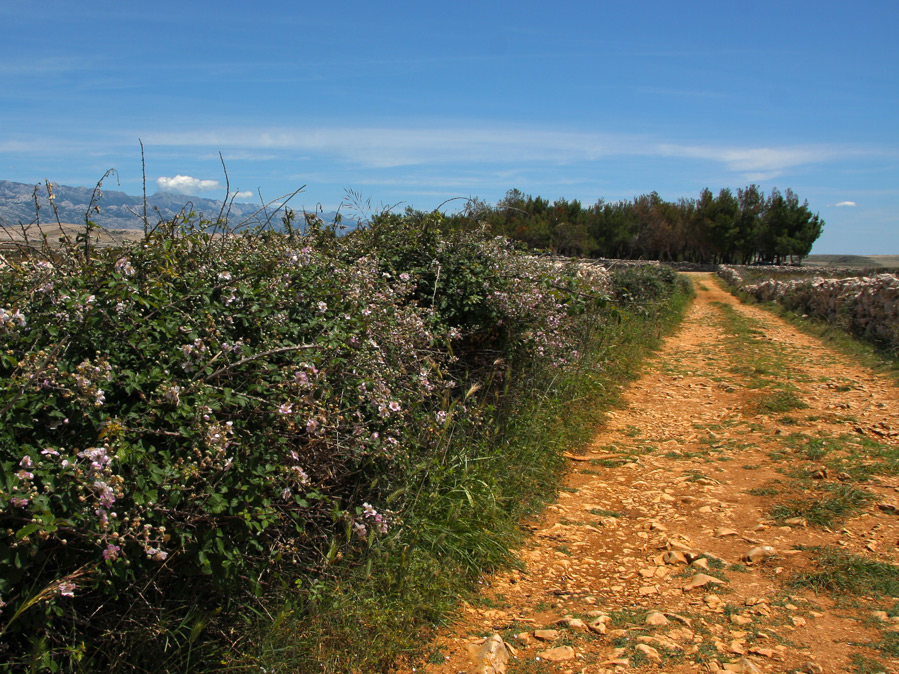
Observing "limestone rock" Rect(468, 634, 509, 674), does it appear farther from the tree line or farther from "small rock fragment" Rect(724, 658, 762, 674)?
the tree line

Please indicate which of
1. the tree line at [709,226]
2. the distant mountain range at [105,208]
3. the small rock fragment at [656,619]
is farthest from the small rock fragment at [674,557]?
the tree line at [709,226]

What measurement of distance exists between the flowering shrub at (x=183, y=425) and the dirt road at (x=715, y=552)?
38.9 inches

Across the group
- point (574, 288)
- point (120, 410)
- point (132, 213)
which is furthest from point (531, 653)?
point (574, 288)

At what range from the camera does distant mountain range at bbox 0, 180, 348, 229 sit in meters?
3.17

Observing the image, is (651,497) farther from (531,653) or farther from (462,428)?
(531,653)

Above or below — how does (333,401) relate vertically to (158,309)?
below

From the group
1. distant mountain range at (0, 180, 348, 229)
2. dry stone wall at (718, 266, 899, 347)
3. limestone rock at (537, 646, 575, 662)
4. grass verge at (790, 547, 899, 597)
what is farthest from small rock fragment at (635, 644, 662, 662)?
dry stone wall at (718, 266, 899, 347)

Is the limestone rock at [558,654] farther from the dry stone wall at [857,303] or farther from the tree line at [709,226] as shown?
the tree line at [709,226]

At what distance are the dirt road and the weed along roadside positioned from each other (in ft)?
1.29

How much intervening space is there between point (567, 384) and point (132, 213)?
185 inches

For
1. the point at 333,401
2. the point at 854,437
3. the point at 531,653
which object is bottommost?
the point at 531,653

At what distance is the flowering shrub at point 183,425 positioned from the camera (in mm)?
2033

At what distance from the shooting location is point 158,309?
8.66 ft

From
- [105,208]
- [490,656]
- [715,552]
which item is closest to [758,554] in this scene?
[715,552]
